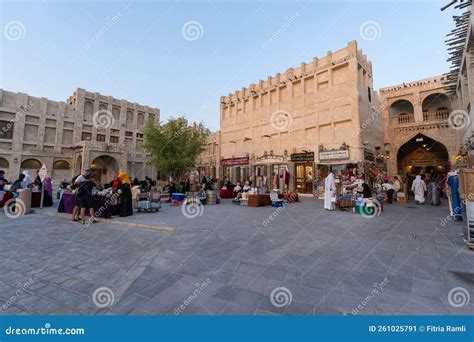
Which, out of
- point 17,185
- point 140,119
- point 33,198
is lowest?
point 33,198

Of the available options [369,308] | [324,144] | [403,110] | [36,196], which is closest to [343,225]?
[369,308]

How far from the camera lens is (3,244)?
4957 millimetres

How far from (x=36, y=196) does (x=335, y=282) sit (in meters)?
14.3

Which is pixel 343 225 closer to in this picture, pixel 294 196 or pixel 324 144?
pixel 294 196

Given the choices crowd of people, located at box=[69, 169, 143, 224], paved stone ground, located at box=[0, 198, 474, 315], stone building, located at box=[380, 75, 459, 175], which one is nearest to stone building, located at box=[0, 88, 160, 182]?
crowd of people, located at box=[69, 169, 143, 224]

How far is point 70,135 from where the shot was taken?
3209 cm

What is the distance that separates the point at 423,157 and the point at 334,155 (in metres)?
11.3

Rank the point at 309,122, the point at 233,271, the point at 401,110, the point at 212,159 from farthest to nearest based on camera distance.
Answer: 1. the point at 212,159
2. the point at 401,110
3. the point at 309,122
4. the point at 233,271

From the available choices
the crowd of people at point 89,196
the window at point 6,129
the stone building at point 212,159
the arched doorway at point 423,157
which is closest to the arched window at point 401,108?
the arched doorway at point 423,157

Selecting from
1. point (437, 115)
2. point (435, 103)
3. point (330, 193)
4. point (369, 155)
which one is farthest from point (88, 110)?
point (435, 103)

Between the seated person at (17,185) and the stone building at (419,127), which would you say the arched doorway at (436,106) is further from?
the seated person at (17,185)

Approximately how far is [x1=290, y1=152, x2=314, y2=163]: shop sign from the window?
35.8m

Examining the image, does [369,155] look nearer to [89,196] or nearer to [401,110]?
[401,110]

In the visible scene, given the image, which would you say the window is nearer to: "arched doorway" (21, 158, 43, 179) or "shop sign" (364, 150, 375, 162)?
"arched doorway" (21, 158, 43, 179)
